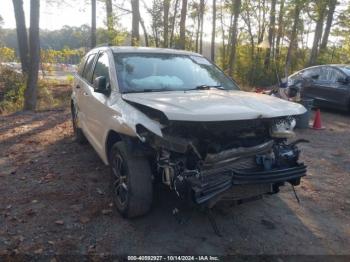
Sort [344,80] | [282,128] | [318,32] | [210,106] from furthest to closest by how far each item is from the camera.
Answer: [318,32]
[344,80]
[282,128]
[210,106]

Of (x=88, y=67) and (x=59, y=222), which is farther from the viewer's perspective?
(x=88, y=67)

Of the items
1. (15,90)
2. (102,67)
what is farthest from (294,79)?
(15,90)

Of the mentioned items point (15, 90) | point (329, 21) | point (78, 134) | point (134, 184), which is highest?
point (329, 21)

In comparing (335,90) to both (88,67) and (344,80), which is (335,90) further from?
(88,67)

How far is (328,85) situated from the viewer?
1128 centimetres

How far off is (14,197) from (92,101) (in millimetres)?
1612

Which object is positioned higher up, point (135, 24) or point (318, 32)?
point (318, 32)

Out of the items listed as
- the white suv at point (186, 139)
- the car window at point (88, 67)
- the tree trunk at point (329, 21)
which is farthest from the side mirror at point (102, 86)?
the tree trunk at point (329, 21)

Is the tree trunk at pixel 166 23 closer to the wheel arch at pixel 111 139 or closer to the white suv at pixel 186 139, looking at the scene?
the white suv at pixel 186 139

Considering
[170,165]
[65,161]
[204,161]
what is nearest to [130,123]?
[170,165]

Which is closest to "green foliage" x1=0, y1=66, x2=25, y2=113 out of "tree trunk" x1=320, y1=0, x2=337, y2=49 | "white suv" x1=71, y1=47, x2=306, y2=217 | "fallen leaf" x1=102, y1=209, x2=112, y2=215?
"white suv" x1=71, y1=47, x2=306, y2=217

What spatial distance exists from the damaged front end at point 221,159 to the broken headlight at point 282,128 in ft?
0.04

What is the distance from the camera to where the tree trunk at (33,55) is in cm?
1090

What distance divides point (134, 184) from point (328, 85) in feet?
31.1
